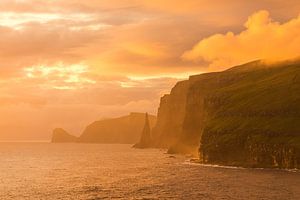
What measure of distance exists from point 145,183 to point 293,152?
3045 inches

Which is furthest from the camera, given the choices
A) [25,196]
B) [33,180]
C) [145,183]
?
[33,180]

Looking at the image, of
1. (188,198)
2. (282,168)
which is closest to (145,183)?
(188,198)

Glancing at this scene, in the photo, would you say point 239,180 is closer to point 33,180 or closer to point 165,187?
point 165,187

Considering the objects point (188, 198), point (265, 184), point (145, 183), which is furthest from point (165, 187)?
point (265, 184)

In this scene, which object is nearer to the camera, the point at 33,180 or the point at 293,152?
the point at 33,180

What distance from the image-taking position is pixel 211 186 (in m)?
139

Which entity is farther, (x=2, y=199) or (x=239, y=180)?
(x=239, y=180)

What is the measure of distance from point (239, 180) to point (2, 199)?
74.6m

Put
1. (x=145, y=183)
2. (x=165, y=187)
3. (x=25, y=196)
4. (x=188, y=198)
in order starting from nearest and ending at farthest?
(x=188, y=198), (x=25, y=196), (x=165, y=187), (x=145, y=183)

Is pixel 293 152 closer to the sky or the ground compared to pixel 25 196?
closer to the sky

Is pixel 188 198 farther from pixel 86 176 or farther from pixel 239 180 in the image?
pixel 86 176

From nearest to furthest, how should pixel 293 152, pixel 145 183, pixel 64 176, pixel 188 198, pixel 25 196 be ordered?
pixel 188 198, pixel 25 196, pixel 145 183, pixel 64 176, pixel 293 152

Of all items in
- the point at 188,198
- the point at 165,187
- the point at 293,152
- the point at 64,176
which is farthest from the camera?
the point at 293,152

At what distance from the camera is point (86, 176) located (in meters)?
179
